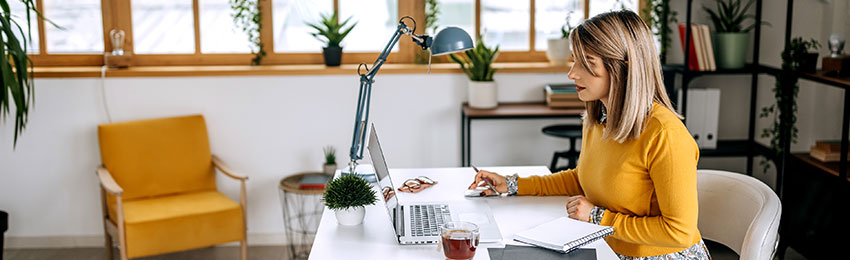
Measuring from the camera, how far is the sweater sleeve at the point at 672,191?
2021 mm

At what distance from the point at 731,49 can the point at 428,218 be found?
7.34ft

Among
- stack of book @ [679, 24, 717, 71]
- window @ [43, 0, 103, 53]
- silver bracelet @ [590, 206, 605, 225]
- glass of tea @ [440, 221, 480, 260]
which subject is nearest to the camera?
glass of tea @ [440, 221, 480, 260]

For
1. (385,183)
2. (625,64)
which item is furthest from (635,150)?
(385,183)

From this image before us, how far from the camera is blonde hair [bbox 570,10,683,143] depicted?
6.73 feet

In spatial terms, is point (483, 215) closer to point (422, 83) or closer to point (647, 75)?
point (647, 75)

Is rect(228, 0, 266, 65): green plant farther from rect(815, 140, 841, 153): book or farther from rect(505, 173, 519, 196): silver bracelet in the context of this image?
rect(815, 140, 841, 153): book

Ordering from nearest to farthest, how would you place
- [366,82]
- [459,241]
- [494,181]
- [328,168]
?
[459,241] < [494,181] < [366,82] < [328,168]

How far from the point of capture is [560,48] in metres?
4.17

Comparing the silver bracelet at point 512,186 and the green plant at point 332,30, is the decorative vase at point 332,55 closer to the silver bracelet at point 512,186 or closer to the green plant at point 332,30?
the green plant at point 332,30

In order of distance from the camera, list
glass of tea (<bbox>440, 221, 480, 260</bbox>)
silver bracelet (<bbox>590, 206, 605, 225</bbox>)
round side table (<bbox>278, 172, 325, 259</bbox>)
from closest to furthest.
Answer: glass of tea (<bbox>440, 221, 480, 260</bbox>)
silver bracelet (<bbox>590, 206, 605, 225</bbox>)
round side table (<bbox>278, 172, 325, 259</bbox>)

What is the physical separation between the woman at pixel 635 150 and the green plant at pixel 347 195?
0.54 meters

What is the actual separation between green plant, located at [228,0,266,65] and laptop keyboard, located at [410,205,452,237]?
2.13 meters

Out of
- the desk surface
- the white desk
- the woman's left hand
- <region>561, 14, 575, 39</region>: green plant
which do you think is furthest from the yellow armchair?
the woman's left hand

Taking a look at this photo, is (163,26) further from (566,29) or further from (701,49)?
(701,49)
